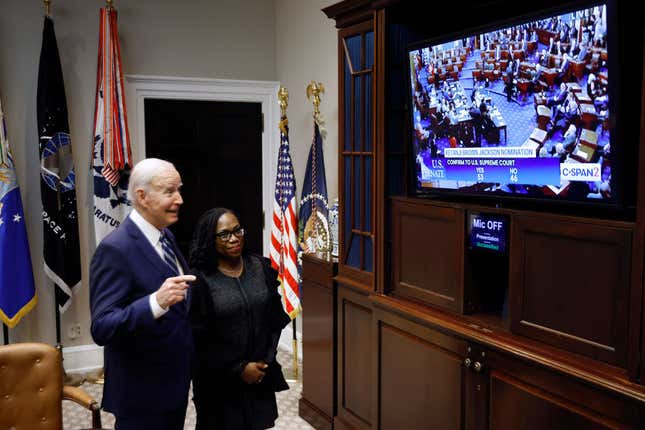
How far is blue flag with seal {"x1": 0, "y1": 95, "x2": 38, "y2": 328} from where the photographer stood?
156 inches

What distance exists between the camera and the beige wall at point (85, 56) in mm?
4145

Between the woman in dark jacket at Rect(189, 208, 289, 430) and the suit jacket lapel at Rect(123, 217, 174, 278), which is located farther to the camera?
the woman in dark jacket at Rect(189, 208, 289, 430)

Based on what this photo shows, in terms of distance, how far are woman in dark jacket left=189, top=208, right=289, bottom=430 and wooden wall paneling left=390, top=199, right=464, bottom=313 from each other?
1.98ft

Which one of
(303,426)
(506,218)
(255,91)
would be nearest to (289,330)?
(303,426)

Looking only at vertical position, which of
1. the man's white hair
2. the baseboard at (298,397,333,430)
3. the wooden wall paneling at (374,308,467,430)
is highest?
the man's white hair

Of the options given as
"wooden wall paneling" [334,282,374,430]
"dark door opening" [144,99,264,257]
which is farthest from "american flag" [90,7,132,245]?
"wooden wall paneling" [334,282,374,430]

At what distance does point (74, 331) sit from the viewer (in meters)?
4.44

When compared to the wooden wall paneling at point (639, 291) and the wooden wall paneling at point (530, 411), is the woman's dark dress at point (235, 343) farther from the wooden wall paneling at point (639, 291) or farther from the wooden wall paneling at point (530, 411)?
the wooden wall paneling at point (639, 291)

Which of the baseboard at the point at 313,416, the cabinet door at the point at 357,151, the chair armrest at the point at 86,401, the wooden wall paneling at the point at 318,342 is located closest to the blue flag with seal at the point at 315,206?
the wooden wall paneling at the point at 318,342

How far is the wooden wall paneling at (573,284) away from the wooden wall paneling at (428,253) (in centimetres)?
31

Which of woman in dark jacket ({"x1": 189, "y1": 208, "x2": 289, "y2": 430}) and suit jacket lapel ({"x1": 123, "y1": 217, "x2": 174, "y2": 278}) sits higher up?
suit jacket lapel ({"x1": 123, "y1": 217, "x2": 174, "y2": 278})

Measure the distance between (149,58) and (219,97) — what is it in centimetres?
60

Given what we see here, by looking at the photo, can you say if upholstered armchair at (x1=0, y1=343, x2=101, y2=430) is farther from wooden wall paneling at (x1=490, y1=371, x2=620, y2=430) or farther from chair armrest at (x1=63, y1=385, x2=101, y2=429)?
wooden wall paneling at (x1=490, y1=371, x2=620, y2=430)

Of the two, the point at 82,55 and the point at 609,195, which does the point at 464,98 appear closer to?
the point at 609,195
